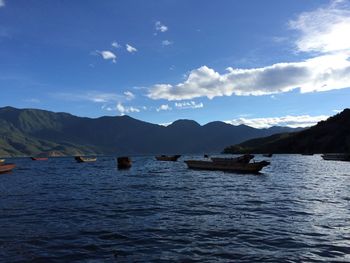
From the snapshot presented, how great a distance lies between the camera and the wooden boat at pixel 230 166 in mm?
68562

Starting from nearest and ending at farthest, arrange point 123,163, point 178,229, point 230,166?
point 178,229, point 230,166, point 123,163

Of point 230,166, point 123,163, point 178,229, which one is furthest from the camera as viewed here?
point 123,163

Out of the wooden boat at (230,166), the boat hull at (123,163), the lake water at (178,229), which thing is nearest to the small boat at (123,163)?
the boat hull at (123,163)

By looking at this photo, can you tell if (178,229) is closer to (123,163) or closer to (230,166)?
(230,166)

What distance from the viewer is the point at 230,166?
246 ft

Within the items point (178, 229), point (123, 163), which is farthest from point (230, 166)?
point (178, 229)

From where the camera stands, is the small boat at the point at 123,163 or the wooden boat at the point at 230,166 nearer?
the wooden boat at the point at 230,166

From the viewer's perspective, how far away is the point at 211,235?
18531 millimetres

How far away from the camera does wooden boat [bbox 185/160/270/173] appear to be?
225 ft

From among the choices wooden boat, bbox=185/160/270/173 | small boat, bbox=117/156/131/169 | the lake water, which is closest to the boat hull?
small boat, bbox=117/156/131/169

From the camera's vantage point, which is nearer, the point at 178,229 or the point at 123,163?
the point at 178,229

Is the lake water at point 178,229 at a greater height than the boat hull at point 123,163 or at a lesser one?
lesser

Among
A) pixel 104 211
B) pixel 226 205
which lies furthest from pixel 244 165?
pixel 104 211

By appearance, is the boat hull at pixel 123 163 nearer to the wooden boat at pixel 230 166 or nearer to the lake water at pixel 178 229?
the wooden boat at pixel 230 166
